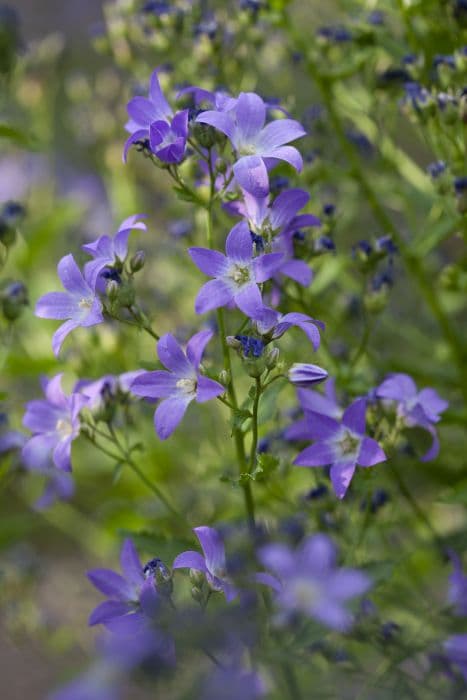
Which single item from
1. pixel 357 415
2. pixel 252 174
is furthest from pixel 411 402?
pixel 252 174

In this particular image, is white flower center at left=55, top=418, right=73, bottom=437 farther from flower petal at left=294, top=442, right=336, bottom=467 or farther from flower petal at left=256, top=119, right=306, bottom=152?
flower petal at left=256, top=119, right=306, bottom=152

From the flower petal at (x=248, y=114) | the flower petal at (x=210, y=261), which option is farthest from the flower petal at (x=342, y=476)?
the flower petal at (x=248, y=114)

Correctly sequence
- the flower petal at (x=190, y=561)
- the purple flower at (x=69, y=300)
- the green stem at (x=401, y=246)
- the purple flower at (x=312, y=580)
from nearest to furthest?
1. the purple flower at (x=312, y=580)
2. the flower petal at (x=190, y=561)
3. the purple flower at (x=69, y=300)
4. the green stem at (x=401, y=246)

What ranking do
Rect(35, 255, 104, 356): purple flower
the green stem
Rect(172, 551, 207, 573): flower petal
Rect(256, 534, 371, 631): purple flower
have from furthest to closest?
the green stem, Rect(35, 255, 104, 356): purple flower, Rect(172, 551, 207, 573): flower petal, Rect(256, 534, 371, 631): purple flower

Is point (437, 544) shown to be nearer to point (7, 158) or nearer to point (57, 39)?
point (57, 39)

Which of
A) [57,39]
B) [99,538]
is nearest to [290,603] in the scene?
[99,538]

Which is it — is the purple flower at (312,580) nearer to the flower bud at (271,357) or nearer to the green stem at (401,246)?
the flower bud at (271,357)

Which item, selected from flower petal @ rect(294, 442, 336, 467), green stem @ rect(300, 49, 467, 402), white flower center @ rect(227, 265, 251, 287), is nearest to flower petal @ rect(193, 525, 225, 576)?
flower petal @ rect(294, 442, 336, 467)

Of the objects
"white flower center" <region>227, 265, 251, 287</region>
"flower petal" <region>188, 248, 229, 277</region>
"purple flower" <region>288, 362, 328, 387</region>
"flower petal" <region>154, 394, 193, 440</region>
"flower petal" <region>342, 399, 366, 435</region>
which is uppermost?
"flower petal" <region>188, 248, 229, 277</region>
